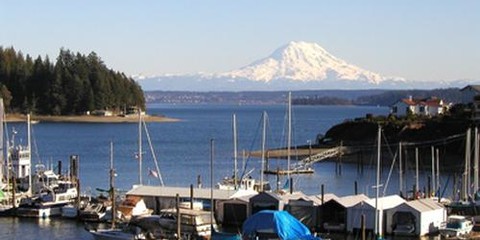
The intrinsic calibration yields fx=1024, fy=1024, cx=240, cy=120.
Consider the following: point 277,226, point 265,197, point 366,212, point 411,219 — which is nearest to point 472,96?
point 265,197

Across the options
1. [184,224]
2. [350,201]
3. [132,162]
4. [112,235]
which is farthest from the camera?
[132,162]

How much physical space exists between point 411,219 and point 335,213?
148 inches

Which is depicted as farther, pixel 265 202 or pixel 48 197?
pixel 48 197

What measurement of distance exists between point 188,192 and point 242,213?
408cm

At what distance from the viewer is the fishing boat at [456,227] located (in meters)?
46.4

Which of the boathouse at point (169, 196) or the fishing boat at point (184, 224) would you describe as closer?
the fishing boat at point (184, 224)

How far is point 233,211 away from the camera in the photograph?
5059 centimetres

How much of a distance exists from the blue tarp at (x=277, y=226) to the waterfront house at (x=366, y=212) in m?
4.62

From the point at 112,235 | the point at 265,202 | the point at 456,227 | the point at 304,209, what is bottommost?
the point at 112,235

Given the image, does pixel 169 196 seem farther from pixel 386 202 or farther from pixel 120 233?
pixel 386 202

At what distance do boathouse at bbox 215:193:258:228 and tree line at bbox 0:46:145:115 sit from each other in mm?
138772

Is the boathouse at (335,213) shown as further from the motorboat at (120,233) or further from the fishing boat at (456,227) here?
the motorboat at (120,233)

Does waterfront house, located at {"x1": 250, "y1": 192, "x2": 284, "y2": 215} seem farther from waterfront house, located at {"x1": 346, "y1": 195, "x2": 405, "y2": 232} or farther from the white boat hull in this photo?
the white boat hull

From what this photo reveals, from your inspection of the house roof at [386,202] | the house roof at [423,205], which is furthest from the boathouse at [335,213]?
the house roof at [423,205]
